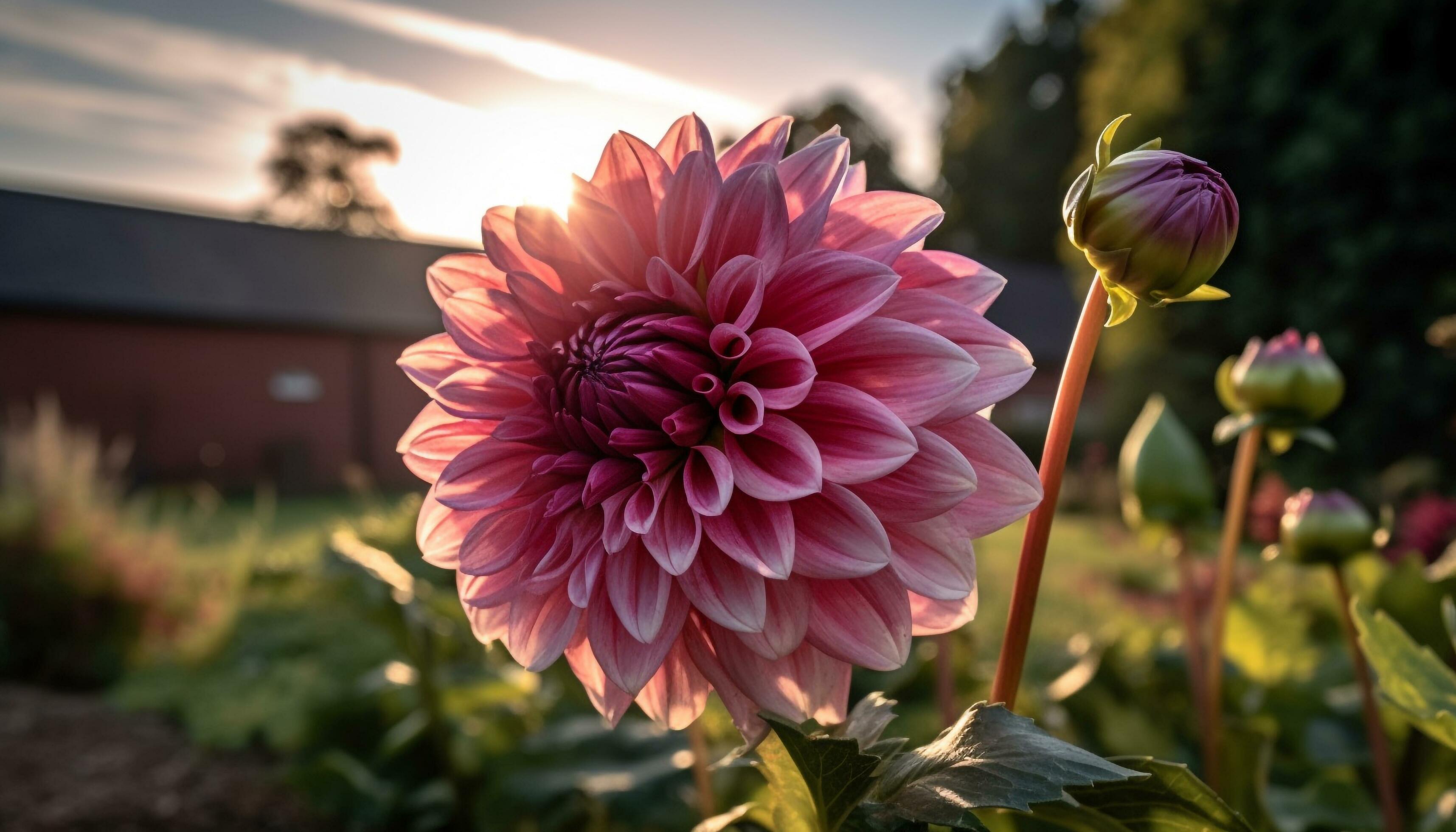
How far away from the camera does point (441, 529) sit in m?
0.75

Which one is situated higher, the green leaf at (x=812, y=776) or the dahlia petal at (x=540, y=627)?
the dahlia petal at (x=540, y=627)

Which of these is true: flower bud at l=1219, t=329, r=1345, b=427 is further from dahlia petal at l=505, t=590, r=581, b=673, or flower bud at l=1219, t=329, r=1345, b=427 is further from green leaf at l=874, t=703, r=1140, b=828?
dahlia petal at l=505, t=590, r=581, b=673

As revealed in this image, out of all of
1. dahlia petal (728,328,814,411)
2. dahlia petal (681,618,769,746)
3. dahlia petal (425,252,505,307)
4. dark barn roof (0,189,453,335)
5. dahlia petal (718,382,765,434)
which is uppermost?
dahlia petal (425,252,505,307)

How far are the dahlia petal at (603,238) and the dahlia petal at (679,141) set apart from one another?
0.06 m

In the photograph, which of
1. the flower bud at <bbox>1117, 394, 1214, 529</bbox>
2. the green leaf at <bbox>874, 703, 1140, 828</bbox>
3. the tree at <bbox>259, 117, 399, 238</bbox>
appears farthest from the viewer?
the tree at <bbox>259, 117, 399, 238</bbox>

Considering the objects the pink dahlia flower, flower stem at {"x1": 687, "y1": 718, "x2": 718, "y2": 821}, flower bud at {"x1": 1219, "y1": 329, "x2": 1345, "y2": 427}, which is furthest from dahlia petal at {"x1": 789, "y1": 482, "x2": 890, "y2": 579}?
flower bud at {"x1": 1219, "y1": 329, "x2": 1345, "y2": 427}

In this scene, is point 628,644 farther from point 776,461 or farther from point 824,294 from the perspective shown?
point 824,294

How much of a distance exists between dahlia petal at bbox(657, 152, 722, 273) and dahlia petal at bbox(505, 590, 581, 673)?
277 millimetres

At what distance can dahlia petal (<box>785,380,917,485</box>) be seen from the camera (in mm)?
602

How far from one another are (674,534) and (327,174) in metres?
44.2

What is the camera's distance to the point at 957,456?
24.2 inches

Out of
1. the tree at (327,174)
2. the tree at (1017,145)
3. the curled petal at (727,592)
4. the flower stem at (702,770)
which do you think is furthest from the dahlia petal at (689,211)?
the tree at (327,174)

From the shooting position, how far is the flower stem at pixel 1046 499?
0.62m

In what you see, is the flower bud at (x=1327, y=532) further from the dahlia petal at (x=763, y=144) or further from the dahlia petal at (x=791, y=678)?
the dahlia petal at (x=763, y=144)
